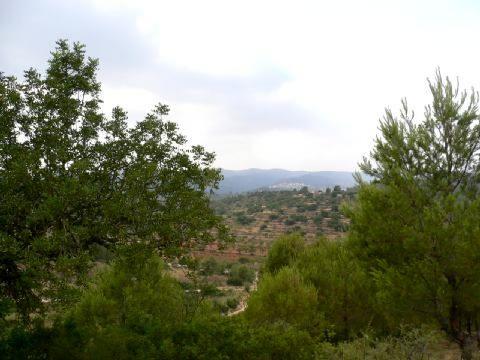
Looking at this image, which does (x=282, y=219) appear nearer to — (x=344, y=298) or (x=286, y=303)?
(x=344, y=298)

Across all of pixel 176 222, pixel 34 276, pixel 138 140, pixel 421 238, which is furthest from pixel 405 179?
pixel 34 276

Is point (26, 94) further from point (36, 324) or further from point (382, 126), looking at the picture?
point (382, 126)

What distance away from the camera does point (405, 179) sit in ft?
42.2

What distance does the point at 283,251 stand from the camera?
25.7 m

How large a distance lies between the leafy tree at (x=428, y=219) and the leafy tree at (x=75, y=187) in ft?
20.4

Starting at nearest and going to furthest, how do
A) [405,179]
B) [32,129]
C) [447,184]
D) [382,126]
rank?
[32,129] < [405,179] < [447,184] < [382,126]

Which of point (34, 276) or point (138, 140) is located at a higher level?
point (138, 140)

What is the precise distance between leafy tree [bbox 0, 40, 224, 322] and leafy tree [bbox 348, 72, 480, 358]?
6.23 metres

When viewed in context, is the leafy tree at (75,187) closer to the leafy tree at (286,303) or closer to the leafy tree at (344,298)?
the leafy tree at (286,303)

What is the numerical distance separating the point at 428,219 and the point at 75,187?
10.3m

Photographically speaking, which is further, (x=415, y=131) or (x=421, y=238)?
(x=415, y=131)

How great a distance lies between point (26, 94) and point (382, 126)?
42.0 feet

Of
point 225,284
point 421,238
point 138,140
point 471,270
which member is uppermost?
Result: point 138,140

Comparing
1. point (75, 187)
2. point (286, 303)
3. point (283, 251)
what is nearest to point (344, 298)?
point (286, 303)
